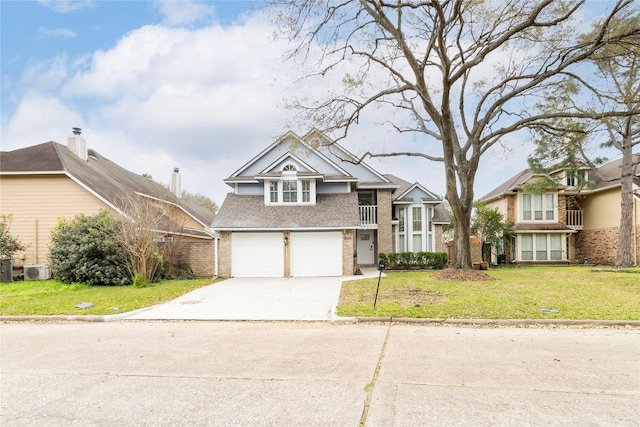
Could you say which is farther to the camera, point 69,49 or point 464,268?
point 464,268

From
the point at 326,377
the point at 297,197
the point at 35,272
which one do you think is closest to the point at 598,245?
the point at 297,197

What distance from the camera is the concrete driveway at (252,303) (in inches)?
347

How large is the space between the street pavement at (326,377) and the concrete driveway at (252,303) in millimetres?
1591

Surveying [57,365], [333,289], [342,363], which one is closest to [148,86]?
[333,289]

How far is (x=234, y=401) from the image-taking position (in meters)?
3.91

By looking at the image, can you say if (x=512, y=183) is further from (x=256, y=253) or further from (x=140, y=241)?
(x=140, y=241)

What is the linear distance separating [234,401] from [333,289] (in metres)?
9.06

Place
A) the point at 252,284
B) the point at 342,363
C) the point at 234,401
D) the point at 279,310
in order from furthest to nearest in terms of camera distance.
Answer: the point at 252,284
the point at 279,310
the point at 342,363
the point at 234,401

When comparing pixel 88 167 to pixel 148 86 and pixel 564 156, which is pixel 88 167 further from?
pixel 564 156

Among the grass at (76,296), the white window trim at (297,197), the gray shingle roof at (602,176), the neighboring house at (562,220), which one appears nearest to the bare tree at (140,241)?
the grass at (76,296)

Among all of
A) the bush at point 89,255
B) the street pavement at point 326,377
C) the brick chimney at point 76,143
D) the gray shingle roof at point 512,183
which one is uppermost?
the brick chimney at point 76,143

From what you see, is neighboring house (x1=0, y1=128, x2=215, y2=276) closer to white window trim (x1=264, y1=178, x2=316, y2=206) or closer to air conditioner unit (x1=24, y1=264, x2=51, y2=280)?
air conditioner unit (x1=24, y1=264, x2=51, y2=280)

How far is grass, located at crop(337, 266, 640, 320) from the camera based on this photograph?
8039 millimetres

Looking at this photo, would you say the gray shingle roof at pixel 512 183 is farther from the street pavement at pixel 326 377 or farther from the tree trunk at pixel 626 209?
the street pavement at pixel 326 377
